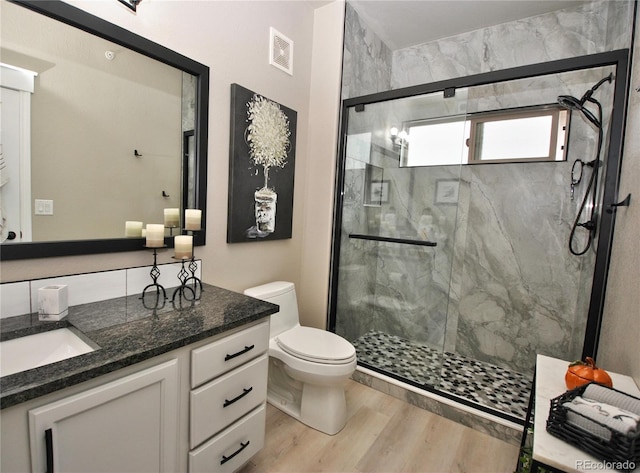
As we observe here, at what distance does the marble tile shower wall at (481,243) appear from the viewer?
2455 mm

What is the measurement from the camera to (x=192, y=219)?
5.26 ft

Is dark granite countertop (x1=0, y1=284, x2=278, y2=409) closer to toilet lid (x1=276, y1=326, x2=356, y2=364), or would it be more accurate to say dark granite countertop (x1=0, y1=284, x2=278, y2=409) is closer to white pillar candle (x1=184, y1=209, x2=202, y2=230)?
white pillar candle (x1=184, y1=209, x2=202, y2=230)

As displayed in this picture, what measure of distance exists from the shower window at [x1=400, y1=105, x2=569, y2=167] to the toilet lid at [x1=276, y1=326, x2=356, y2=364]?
1.71 meters

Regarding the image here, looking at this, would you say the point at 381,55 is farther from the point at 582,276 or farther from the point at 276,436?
the point at 276,436

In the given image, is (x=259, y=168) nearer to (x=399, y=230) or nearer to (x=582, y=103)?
(x=399, y=230)

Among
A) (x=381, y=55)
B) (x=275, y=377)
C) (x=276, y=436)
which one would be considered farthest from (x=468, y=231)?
(x=276, y=436)

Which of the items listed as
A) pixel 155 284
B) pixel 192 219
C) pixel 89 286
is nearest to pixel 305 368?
pixel 155 284

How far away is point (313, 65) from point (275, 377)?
237 cm

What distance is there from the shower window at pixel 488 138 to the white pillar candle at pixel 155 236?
212cm

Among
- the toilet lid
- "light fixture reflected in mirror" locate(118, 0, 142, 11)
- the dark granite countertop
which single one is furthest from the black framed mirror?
the toilet lid

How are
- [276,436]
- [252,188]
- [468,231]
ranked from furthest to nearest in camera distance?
[468,231] → [252,188] → [276,436]

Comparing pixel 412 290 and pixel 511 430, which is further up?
pixel 412 290

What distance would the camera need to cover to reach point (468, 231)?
111 inches

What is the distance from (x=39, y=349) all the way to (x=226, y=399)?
2.25 feet
